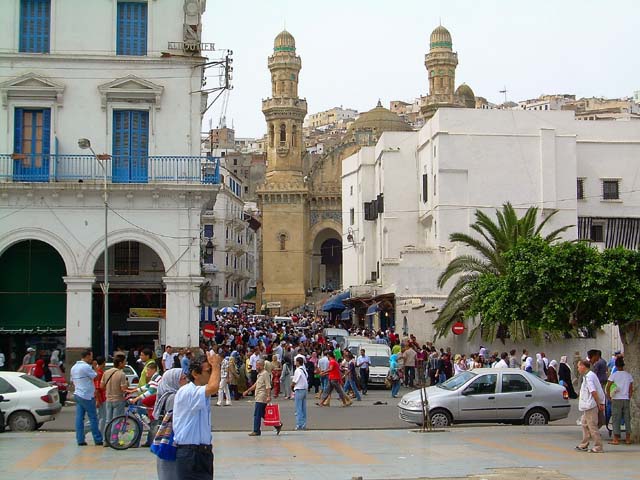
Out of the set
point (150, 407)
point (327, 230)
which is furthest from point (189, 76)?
point (327, 230)

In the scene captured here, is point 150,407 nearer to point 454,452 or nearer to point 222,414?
point 454,452

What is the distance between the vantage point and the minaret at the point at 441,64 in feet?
267

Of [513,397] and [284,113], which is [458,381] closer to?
[513,397]

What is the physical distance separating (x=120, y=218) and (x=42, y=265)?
317 centimetres

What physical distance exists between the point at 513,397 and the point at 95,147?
14938 mm

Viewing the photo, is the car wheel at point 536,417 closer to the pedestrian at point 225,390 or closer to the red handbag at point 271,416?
the red handbag at point 271,416

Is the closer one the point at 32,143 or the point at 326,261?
the point at 32,143

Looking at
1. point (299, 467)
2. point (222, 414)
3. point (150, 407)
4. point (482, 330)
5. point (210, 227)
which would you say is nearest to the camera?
point (299, 467)

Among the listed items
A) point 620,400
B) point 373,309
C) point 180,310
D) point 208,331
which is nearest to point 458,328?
point 208,331

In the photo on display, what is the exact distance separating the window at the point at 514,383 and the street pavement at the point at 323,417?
1663 mm

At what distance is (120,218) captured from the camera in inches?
1149

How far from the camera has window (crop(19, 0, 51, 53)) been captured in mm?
29469

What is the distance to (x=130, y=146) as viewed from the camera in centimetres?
2952

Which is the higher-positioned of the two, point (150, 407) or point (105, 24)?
point (105, 24)
